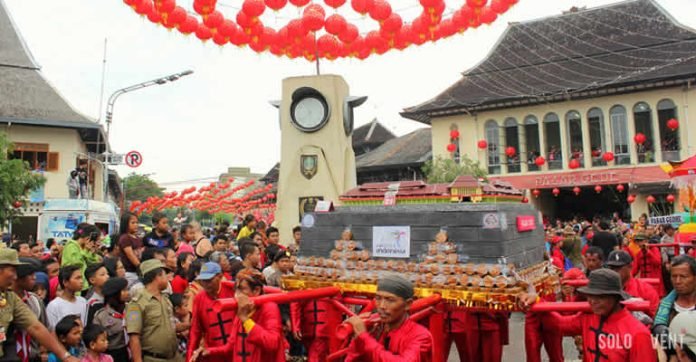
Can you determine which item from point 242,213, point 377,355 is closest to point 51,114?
point 242,213

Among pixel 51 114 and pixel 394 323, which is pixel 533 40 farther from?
pixel 394 323

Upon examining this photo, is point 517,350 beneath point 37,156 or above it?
beneath

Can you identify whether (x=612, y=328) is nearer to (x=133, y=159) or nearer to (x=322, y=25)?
(x=322, y=25)

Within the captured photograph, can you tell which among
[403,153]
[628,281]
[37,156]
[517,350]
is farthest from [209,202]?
[628,281]

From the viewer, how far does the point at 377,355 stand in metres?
2.87

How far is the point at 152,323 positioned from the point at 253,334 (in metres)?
1.17

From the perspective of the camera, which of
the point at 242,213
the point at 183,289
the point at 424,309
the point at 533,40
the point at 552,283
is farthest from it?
the point at 242,213

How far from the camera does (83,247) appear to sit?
645 centimetres

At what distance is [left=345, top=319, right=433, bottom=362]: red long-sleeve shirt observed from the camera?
2883 mm

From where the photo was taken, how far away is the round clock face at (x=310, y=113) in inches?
607

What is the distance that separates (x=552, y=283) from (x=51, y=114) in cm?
2219

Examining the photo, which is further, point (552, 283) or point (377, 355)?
point (552, 283)

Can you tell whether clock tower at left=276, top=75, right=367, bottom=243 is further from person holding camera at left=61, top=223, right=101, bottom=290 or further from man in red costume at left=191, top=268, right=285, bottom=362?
man in red costume at left=191, top=268, right=285, bottom=362

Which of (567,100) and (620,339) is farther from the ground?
(567,100)
